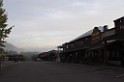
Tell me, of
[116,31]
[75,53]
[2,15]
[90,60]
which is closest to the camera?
[2,15]

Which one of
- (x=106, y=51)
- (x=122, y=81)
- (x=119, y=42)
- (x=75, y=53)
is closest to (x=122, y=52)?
(x=119, y=42)

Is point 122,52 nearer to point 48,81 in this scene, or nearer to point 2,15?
point 2,15

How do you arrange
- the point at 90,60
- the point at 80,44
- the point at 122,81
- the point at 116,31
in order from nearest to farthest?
the point at 122,81
the point at 116,31
the point at 90,60
the point at 80,44

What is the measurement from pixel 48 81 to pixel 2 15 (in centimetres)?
1644

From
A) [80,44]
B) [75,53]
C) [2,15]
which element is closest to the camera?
[2,15]

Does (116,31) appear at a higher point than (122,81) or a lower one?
higher

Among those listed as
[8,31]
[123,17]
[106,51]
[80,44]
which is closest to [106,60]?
[106,51]

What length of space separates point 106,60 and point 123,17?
28.9ft

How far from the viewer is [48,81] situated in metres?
23.1

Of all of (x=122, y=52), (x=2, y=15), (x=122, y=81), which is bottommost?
(x=122, y=81)

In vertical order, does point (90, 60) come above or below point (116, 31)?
below

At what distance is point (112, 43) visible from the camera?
1978 inches

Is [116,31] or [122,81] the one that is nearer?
[122,81]

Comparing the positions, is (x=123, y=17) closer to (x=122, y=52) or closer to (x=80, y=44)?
(x=122, y=52)
